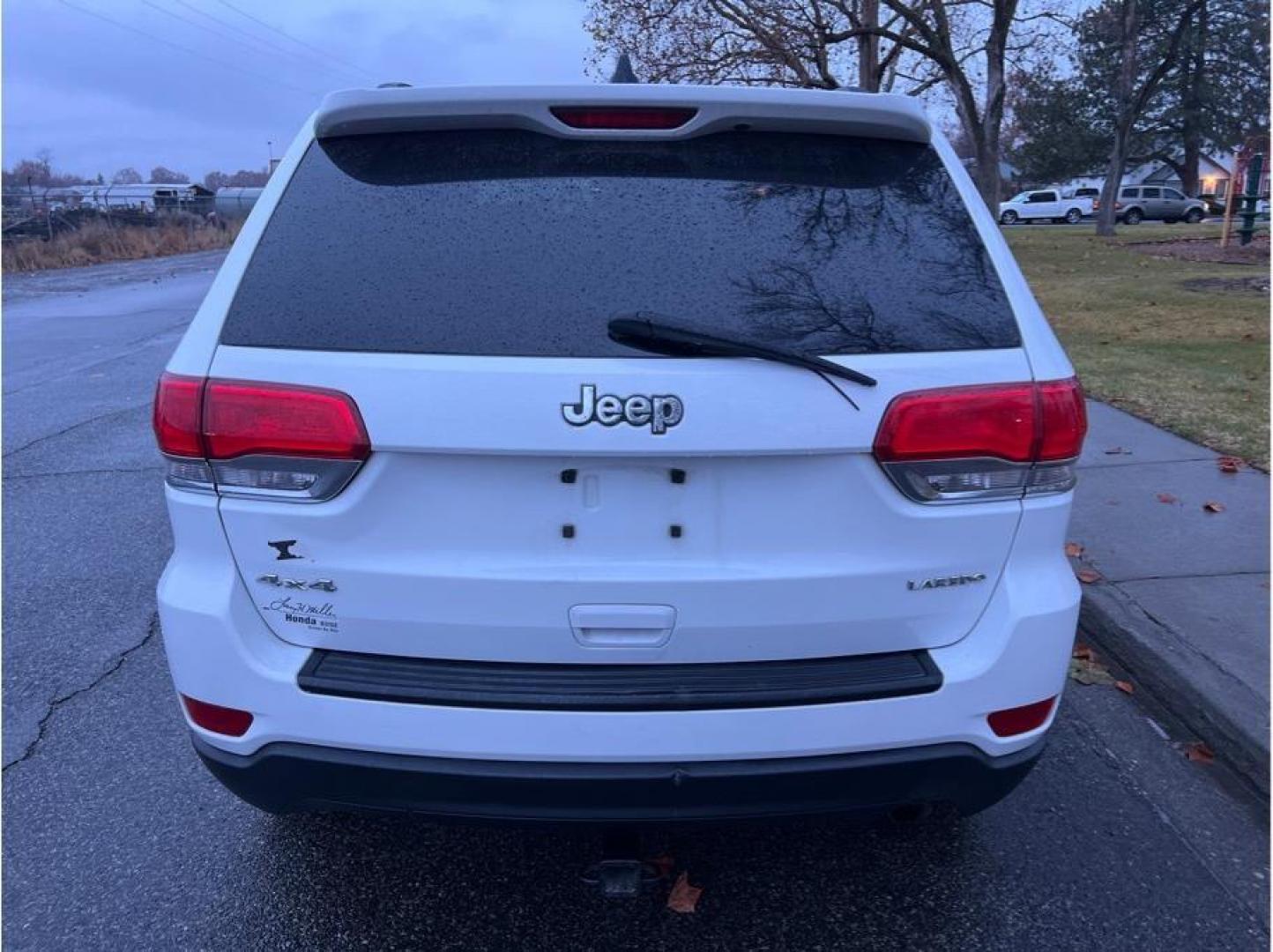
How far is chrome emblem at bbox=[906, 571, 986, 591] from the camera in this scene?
7.01ft

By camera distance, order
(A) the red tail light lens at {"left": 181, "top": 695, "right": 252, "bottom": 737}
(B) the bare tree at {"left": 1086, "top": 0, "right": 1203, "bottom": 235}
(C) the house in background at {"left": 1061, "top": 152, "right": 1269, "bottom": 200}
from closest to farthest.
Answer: (A) the red tail light lens at {"left": 181, "top": 695, "right": 252, "bottom": 737}
(B) the bare tree at {"left": 1086, "top": 0, "right": 1203, "bottom": 235}
(C) the house in background at {"left": 1061, "top": 152, "right": 1269, "bottom": 200}

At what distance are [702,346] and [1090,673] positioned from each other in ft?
9.30

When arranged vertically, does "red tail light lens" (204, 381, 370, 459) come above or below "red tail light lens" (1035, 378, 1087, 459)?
above

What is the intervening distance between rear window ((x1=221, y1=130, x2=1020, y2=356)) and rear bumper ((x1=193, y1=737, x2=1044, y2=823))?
0.86 metres

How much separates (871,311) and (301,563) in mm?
1321

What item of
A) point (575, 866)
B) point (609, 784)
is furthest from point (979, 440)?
point (575, 866)

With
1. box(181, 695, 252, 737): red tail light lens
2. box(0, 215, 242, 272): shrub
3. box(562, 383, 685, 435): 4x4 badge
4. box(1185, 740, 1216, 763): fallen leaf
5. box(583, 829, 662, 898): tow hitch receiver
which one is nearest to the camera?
box(562, 383, 685, 435): 4x4 badge

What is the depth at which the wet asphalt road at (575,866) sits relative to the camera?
2.59 m

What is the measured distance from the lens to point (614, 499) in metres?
2.07

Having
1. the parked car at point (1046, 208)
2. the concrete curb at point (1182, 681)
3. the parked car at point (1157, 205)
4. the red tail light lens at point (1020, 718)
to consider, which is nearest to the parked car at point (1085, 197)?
the parked car at point (1046, 208)

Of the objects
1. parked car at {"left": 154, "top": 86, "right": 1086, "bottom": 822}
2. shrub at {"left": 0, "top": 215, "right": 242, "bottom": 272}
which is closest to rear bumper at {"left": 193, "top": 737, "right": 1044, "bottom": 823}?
parked car at {"left": 154, "top": 86, "right": 1086, "bottom": 822}

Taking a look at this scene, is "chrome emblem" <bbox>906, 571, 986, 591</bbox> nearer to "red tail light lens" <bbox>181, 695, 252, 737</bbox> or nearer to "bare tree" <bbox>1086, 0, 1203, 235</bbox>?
"red tail light lens" <bbox>181, 695, 252, 737</bbox>

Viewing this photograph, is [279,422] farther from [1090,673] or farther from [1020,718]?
[1090,673]

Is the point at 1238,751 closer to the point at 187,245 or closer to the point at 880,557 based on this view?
the point at 880,557
